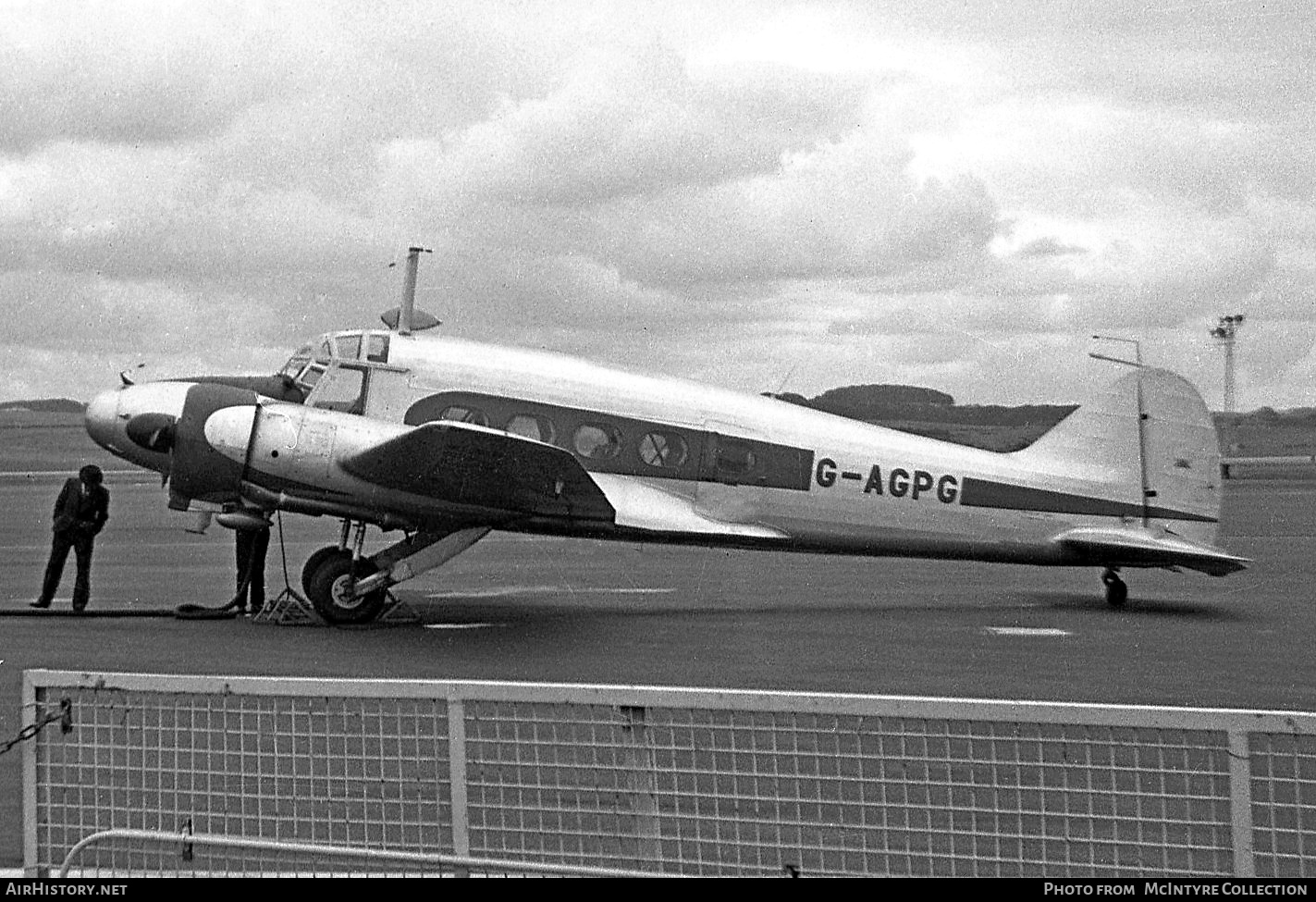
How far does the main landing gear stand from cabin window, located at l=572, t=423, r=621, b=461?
4.42ft

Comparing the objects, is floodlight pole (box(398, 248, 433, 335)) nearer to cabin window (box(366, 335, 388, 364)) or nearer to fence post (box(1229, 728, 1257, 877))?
cabin window (box(366, 335, 388, 364))

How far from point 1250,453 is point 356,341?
91659 mm

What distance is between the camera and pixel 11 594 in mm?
19250

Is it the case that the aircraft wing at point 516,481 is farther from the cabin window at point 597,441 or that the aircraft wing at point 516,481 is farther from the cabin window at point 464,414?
the cabin window at point 464,414

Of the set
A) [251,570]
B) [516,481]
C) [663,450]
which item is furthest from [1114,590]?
[251,570]

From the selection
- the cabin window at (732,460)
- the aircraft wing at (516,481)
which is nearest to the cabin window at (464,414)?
the aircraft wing at (516,481)

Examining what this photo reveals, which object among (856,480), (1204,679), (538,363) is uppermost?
(538,363)

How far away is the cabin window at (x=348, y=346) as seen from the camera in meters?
15.7

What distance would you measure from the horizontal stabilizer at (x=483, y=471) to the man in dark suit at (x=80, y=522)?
11.5 ft

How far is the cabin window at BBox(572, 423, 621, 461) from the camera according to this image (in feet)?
52.2

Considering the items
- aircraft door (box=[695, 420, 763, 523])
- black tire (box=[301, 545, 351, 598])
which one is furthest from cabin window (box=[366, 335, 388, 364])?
aircraft door (box=[695, 420, 763, 523])

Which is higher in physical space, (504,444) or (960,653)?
(504,444)
